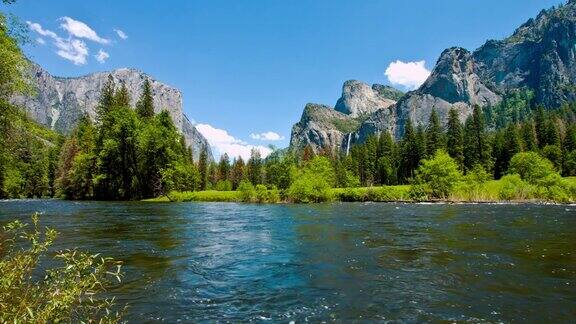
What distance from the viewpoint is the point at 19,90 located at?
2427 cm

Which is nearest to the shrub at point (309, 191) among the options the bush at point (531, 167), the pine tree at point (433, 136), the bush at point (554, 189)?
the bush at point (554, 189)

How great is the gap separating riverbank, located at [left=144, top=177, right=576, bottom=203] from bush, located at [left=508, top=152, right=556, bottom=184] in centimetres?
404

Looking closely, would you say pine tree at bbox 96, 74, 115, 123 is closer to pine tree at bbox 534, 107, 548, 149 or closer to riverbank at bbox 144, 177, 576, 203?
riverbank at bbox 144, 177, 576, 203

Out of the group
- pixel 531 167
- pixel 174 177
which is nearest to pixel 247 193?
pixel 174 177

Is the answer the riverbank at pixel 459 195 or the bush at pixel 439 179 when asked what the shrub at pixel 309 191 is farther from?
the bush at pixel 439 179

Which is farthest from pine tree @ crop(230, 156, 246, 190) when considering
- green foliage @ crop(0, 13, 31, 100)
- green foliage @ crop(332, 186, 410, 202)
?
green foliage @ crop(0, 13, 31, 100)

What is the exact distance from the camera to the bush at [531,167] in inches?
2773

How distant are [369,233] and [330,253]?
7500mm

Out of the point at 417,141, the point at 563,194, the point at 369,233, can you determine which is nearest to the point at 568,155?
the point at 417,141

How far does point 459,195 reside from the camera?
70.7 m

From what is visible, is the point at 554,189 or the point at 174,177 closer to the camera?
the point at 554,189

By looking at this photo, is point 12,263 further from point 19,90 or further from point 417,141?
point 417,141

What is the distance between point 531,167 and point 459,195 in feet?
57.8

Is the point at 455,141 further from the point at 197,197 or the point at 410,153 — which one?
the point at 197,197
